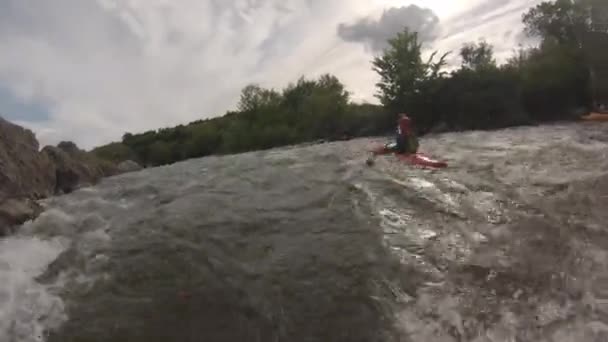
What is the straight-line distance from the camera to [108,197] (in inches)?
485

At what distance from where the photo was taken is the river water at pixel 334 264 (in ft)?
16.6

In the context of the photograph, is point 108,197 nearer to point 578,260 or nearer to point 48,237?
point 48,237

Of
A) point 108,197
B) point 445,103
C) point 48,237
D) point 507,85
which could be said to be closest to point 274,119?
point 445,103

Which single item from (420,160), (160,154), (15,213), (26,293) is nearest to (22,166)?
(15,213)

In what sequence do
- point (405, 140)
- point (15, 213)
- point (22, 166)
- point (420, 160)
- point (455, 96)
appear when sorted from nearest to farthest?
point (15, 213), point (22, 166), point (420, 160), point (405, 140), point (455, 96)

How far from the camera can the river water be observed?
507 cm

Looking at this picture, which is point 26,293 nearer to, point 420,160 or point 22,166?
point 22,166

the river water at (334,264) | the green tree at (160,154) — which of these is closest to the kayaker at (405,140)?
the river water at (334,264)

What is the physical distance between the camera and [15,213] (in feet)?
30.4

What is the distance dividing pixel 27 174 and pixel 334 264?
1046 cm

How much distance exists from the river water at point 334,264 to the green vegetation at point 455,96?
22.1 m

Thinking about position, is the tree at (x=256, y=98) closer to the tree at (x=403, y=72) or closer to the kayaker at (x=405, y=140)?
the tree at (x=403, y=72)

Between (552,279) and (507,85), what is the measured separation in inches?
1174

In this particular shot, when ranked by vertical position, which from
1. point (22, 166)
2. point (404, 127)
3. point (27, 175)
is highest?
point (22, 166)
